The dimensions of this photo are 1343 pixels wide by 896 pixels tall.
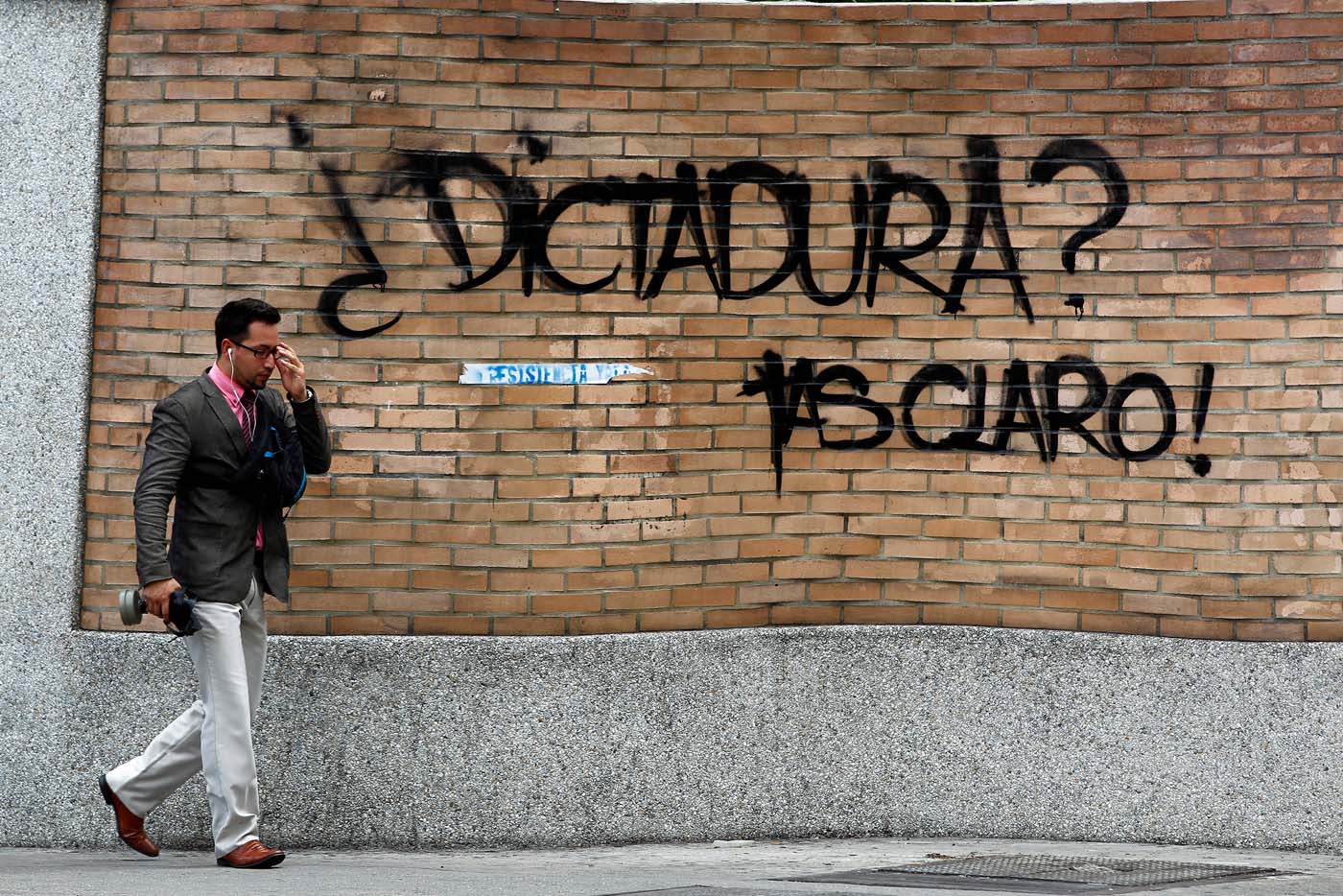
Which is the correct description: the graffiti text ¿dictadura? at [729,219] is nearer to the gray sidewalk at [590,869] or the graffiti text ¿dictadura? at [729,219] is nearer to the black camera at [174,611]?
the black camera at [174,611]

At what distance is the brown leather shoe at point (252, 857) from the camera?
18.2 ft

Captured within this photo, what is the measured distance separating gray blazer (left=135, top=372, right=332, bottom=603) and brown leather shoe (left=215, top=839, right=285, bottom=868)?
802 mm

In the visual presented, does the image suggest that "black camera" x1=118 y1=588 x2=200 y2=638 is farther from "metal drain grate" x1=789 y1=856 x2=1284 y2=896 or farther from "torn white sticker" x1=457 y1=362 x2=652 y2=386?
"metal drain grate" x1=789 y1=856 x2=1284 y2=896

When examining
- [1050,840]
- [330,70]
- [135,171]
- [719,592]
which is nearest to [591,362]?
[719,592]

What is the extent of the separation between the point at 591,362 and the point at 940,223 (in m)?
1.43

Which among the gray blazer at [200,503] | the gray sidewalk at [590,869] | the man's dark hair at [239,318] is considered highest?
the man's dark hair at [239,318]

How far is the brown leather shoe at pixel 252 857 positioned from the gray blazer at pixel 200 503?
0.80m

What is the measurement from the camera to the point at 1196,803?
6.23 metres

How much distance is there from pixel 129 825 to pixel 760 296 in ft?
9.61

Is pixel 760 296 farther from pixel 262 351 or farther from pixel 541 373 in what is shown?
pixel 262 351

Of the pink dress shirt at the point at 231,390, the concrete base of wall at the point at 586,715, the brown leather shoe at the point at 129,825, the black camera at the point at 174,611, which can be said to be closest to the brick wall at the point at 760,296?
the concrete base of wall at the point at 586,715

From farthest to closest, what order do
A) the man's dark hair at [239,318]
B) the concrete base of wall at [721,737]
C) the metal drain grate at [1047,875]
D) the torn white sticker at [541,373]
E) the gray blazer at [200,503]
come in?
the torn white sticker at [541,373] → the concrete base of wall at [721,737] → the man's dark hair at [239,318] → the gray blazer at [200,503] → the metal drain grate at [1047,875]

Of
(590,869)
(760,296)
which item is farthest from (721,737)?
(760,296)

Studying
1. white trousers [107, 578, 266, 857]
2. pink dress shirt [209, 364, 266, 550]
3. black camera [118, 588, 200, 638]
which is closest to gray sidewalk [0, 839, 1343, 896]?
white trousers [107, 578, 266, 857]
